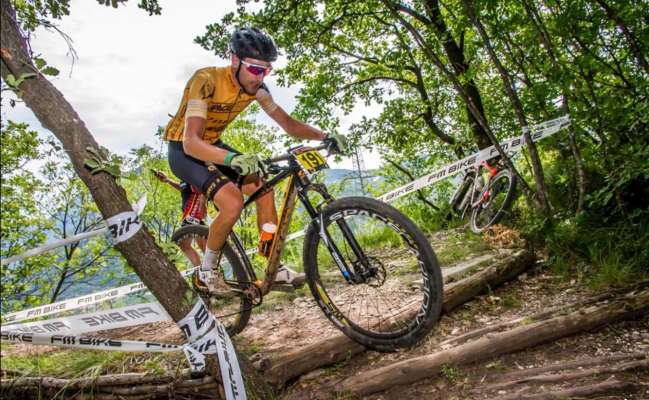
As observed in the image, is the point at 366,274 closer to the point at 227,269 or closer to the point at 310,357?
the point at 310,357

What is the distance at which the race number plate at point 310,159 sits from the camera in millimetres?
3104

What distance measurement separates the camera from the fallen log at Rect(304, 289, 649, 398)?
2795 mm

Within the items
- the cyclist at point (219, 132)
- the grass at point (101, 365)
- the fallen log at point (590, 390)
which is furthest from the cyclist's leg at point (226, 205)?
the fallen log at point (590, 390)

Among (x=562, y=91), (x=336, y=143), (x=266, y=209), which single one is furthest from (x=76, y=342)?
(x=562, y=91)

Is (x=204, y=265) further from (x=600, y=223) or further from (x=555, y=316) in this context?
(x=600, y=223)

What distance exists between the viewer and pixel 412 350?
3.15 meters

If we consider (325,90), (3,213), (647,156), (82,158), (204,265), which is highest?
(3,213)

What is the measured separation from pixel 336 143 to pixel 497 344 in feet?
6.57

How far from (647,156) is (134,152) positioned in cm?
463

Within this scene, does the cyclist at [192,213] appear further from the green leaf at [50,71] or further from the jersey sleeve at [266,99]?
the green leaf at [50,71]

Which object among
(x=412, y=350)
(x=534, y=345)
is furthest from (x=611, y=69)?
(x=412, y=350)

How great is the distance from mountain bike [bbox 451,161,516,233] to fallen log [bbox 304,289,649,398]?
125 inches

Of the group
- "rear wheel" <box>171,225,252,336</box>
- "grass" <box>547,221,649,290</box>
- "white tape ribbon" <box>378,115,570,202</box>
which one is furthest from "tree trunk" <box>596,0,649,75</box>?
"rear wheel" <box>171,225,252,336</box>

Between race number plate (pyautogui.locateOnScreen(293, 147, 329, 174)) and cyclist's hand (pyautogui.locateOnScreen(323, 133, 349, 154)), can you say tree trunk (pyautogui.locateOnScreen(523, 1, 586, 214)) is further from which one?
race number plate (pyautogui.locateOnScreen(293, 147, 329, 174))
